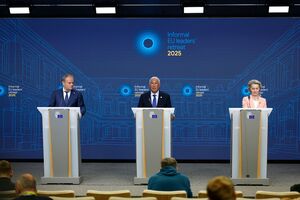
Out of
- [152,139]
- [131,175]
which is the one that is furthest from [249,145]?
[131,175]

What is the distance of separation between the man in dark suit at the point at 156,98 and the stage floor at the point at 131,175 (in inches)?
53.4

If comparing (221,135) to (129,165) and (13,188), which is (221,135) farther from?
(13,188)

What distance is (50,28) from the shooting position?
12086 millimetres

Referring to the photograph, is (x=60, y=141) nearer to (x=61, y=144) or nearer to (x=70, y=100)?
(x=61, y=144)

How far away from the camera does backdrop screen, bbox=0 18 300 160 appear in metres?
11.9

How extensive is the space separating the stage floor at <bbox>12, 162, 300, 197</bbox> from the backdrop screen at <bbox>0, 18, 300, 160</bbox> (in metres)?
0.52

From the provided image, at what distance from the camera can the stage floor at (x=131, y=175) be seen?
9.20 metres
